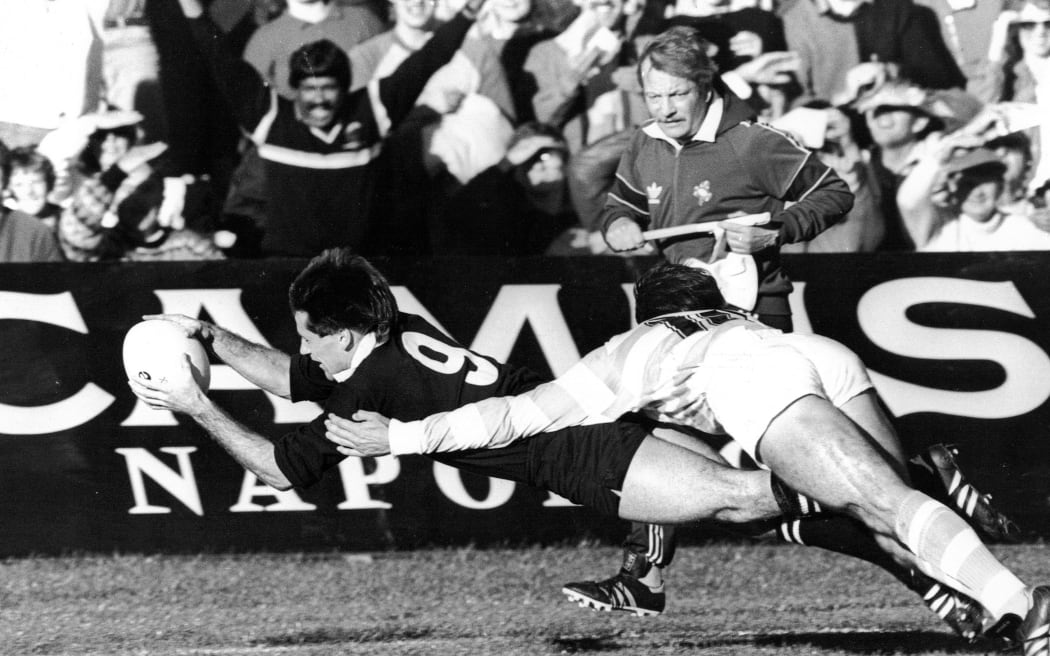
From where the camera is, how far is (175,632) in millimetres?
6191

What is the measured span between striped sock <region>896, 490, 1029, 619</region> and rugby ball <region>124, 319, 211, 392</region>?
→ 2660 mm

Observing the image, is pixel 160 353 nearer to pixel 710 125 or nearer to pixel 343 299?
pixel 343 299

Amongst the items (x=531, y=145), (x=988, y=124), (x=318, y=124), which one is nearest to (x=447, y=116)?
(x=531, y=145)

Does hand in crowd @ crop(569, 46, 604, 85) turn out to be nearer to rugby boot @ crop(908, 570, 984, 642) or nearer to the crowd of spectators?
the crowd of spectators

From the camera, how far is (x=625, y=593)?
621cm

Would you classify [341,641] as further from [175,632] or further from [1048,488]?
[1048,488]

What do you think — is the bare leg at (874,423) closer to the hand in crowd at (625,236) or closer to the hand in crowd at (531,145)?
the hand in crowd at (625,236)

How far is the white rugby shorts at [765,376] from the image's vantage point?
5090 millimetres

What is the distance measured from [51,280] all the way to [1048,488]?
5.28m

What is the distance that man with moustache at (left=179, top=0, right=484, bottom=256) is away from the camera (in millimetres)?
7363

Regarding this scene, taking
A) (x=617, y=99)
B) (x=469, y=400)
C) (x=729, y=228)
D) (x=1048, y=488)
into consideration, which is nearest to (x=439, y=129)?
(x=617, y=99)

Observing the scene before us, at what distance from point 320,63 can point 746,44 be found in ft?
7.16

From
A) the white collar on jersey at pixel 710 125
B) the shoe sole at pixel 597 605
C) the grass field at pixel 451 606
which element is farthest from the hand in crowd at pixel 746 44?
the shoe sole at pixel 597 605

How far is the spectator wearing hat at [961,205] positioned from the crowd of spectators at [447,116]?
0.04ft
